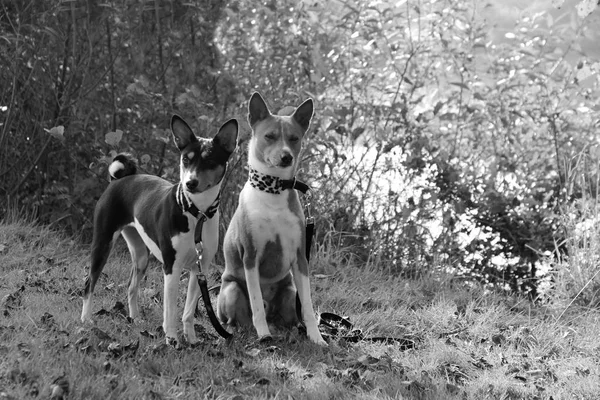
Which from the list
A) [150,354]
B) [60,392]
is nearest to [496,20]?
[150,354]

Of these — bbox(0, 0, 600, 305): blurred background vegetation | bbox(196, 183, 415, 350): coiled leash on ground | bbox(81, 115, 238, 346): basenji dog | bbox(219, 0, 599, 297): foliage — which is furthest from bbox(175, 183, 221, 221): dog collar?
bbox(219, 0, 599, 297): foliage

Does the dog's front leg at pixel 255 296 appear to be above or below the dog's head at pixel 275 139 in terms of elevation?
below

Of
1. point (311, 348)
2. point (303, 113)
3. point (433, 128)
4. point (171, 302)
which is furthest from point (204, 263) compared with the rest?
point (433, 128)

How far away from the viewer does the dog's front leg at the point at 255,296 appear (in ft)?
14.8

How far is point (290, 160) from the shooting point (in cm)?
436

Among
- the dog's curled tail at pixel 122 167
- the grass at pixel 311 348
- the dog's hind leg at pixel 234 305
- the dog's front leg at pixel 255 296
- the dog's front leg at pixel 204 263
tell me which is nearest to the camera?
the grass at pixel 311 348

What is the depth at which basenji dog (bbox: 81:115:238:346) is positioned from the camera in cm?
413

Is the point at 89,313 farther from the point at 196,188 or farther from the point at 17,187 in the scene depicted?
the point at 17,187

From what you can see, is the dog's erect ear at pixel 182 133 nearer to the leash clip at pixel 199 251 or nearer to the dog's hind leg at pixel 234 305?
the leash clip at pixel 199 251

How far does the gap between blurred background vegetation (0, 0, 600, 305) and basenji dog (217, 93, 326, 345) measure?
6.17ft

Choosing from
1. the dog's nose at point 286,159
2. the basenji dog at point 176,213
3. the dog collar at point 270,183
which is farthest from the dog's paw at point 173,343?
the dog's nose at point 286,159

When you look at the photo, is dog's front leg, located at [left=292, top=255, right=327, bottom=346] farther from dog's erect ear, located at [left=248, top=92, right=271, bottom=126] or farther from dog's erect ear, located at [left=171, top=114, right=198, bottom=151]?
dog's erect ear, located at [left=171, top=114, right=198, bottom=151]

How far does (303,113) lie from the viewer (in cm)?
462

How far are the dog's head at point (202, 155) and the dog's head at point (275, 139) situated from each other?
271 mm
